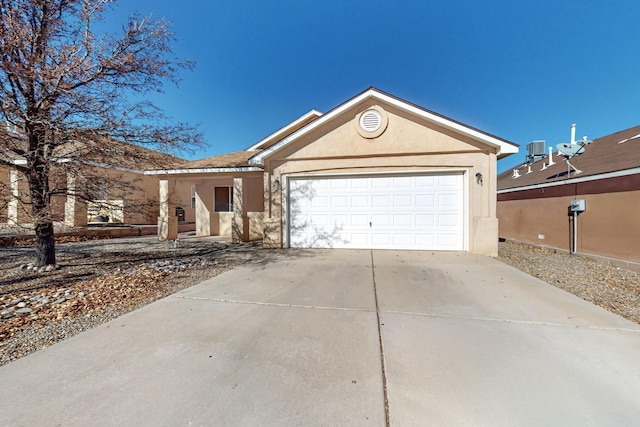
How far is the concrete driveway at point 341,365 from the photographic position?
1823 millimetres

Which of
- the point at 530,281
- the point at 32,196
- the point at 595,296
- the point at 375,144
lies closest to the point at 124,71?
the point at 32,196

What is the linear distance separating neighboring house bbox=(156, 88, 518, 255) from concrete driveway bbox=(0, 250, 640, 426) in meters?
3.68

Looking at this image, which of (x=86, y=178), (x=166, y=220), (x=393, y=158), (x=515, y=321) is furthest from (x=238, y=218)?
(x=515, y=321)

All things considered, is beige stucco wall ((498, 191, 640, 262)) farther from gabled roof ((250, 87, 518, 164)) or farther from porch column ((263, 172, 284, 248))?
porch column ((263, 172, 284, 248))

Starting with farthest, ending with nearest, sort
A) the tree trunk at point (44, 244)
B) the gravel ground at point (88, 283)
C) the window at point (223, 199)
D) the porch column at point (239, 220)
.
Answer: the window at point (223, 199)
the porch column at point (239, 220)
the tree trunk at point (44, 244)
the gravel ground at point (88, 283)

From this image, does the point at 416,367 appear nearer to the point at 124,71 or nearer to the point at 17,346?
the point at 17,346

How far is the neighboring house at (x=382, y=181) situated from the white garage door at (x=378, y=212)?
3 centimetres

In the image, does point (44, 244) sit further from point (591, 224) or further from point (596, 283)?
point (591, 224)

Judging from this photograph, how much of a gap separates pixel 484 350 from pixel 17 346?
15.8 ft

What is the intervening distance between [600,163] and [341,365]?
39.0 feet

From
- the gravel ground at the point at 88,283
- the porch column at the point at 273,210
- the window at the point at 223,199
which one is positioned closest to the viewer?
the gravel ground at the point at 88,283

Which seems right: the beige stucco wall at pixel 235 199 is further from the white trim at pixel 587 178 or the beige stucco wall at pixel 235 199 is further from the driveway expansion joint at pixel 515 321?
the white trim at pixel 587 178

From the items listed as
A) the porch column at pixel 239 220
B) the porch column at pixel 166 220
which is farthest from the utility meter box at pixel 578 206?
the porch column at pixel 166 220

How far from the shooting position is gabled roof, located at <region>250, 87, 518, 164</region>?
7.10m
